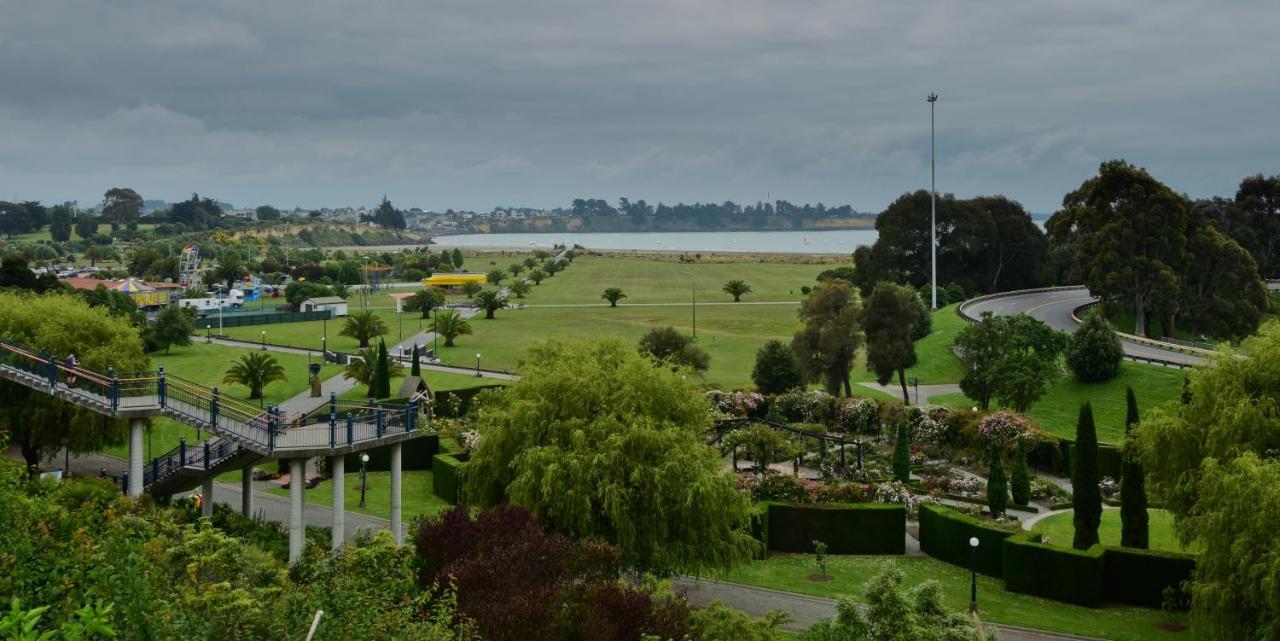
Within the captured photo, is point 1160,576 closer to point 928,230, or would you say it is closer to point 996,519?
point 996,519

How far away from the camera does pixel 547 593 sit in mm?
18406

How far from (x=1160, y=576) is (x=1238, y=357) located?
254 inches

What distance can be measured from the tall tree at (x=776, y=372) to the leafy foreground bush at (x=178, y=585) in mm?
39656

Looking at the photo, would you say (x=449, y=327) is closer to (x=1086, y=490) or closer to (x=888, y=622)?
(x=1086, y=490)

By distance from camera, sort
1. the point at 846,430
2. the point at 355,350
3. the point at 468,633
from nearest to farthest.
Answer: the point at 468,633 → the point at 846,430 → the point at 355,350

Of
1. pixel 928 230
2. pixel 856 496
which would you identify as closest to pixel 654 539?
pixel 856 496

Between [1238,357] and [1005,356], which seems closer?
[1238,357]

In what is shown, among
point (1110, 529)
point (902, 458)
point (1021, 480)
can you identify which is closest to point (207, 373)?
point (902, 458)

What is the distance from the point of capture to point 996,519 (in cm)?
3697

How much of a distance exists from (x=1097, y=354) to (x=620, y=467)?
39.1 m

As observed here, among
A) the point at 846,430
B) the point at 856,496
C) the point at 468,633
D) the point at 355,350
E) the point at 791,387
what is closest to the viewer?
the point at 468,633

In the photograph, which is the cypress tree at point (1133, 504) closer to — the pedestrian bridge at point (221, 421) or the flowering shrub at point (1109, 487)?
the flowering shrub at point (1109, 487)

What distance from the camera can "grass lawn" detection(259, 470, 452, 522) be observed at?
38812 mm

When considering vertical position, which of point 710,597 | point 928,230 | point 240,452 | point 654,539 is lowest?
point 710,597
